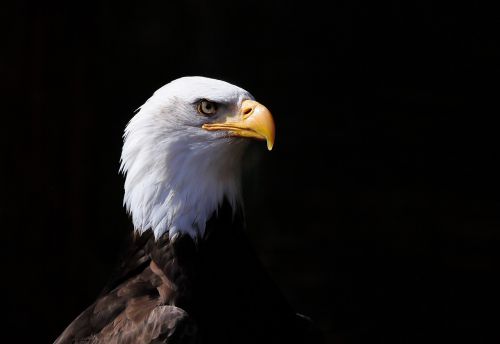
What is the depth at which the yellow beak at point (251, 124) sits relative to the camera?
2.94m

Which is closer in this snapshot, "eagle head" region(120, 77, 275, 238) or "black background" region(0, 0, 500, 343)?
"eagle head" region(120, 77, 275, 238)

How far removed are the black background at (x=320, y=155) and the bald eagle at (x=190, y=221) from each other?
180 cm

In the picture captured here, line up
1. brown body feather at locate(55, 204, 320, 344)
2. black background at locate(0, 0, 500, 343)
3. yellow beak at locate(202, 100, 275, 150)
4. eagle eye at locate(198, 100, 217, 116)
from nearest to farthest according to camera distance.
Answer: brown body feather at locate(55, 204, 320, 344) → yellow beak at locate(202, 100, 275, 150) → eagle eye at locate(198, 100, 217, 116) → black background at locate(0, 0, 500, 343)

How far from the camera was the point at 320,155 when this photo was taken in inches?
196

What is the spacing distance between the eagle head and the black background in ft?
6.10

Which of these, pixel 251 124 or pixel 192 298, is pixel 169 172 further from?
pixel 192 298

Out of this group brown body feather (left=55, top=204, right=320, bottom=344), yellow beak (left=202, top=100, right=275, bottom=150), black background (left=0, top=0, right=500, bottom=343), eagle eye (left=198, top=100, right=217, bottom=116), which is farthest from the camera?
black background (left=0, top=0, right=500, bottom=343)

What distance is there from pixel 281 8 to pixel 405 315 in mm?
1965

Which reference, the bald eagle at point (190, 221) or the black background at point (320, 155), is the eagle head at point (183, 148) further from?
the black background at point (320, 155)

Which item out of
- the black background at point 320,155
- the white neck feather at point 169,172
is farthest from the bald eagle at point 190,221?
the black background at point 320,155

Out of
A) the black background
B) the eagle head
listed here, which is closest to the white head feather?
the eagle head

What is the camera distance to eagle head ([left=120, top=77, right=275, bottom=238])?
3012mm

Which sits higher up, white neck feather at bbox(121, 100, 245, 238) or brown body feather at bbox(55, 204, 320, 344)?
white neck feather at bbox(121, 100, 245, 238)

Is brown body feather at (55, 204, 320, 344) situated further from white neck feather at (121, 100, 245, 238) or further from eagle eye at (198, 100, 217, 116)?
eagle eye at (198, 100, 217, 116)
